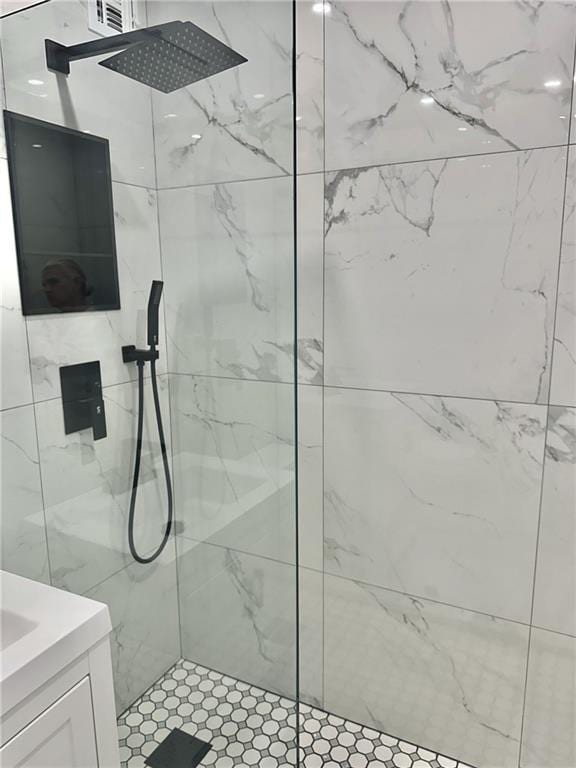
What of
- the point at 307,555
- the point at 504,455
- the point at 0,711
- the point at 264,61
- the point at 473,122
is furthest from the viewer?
the point at 307,555

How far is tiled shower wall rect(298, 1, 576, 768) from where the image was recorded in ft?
4.58

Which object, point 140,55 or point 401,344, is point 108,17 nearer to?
point 140,55

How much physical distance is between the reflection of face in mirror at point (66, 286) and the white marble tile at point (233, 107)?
341 mm

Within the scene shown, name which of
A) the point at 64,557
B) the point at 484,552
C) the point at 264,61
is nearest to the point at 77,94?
the point at 264,61

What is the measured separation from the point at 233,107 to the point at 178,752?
177cm

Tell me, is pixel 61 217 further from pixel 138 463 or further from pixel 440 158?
pixel 440 158

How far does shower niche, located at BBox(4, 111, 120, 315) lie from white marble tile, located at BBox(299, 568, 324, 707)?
113cm

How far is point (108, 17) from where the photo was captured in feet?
4.46

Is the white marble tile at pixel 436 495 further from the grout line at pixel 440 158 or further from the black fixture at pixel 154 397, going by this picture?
the grout line at pixel 440 158

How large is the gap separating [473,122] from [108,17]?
95 centimetres

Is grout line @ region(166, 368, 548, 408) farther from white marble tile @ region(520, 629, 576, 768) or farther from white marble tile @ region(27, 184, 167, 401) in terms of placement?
white marble tile @ region(520, 629, 576, 768)

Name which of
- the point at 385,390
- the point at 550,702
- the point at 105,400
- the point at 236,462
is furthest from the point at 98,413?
the point at 550,702

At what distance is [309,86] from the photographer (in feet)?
5.32

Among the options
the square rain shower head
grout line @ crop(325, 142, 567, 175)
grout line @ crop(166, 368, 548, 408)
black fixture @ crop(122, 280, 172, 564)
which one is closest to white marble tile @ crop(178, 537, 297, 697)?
A: black fixture @ crop(122, 280, 172, 564)
